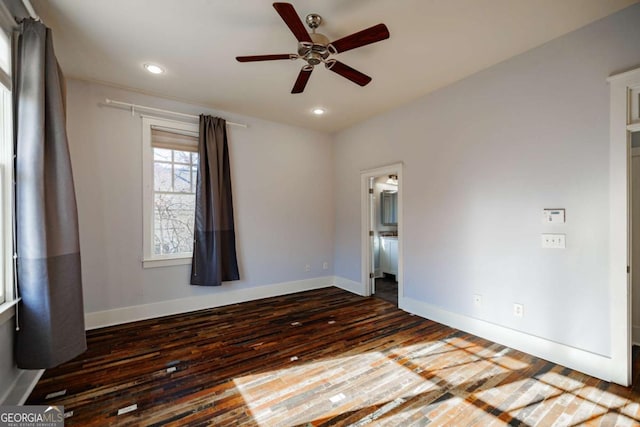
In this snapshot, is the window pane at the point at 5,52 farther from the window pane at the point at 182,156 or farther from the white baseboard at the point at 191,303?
the white baseboard at the point at 191,303

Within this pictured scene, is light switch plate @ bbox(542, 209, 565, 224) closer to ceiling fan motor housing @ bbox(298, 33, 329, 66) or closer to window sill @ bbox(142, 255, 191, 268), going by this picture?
ceiling fan motor housing @ bbox(298, 33, 329, 66)

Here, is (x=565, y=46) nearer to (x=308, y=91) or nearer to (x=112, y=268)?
(x=308, y=91)

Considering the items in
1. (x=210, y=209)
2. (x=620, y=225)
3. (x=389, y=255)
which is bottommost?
(x=389, y=255)

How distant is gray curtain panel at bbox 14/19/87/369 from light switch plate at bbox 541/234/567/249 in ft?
13.2

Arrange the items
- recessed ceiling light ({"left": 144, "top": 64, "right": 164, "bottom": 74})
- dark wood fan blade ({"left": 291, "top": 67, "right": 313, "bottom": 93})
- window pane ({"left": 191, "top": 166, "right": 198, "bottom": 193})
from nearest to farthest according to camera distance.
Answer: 1. dark wood fan blade ({"left": 291, "top": 67, "right": 313, "bottom": 93})
2. recessed ceiling light ({"left": 144, "top": 64, "right": 164, "bottom": 74})
3. window pane ({"left": 191, "top": 166, "right": 198, "bottom": 193})

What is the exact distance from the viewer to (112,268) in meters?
3.28

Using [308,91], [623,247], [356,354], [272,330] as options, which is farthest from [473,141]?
[272,330]

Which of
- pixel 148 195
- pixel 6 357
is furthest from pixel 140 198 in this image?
pixel 6 357

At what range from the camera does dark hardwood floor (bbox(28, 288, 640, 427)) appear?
5.86ft

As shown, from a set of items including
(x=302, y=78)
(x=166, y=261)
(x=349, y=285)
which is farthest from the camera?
(x=349, y=285)
